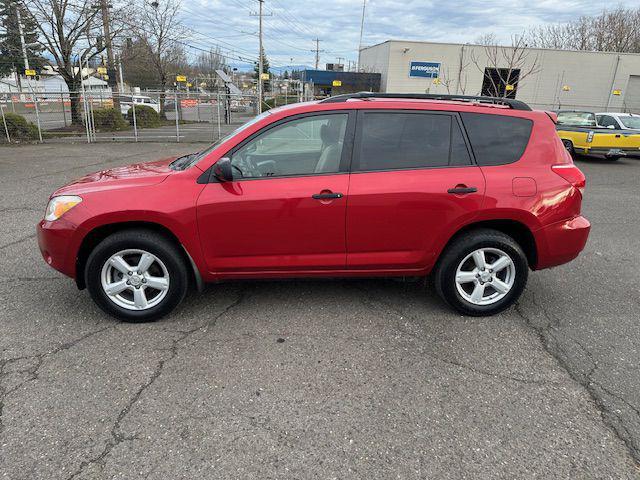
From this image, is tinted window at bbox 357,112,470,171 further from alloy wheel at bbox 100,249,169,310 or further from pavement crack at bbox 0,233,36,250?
pavement crack at bbox 0,233,36,250

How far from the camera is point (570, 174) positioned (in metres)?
3.60

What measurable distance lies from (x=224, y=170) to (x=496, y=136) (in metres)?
2.16

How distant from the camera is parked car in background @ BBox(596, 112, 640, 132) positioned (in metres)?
13.7

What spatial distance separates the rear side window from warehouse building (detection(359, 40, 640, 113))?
3555cm

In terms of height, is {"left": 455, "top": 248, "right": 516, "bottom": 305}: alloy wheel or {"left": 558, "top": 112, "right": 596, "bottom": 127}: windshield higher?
{"left": 558, "top": 112, "right": 596, "bottom": 127}: windshield

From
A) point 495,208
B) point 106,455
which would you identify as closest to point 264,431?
point 106,455

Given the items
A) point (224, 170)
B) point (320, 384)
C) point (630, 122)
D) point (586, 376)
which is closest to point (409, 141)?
point (224, 170)

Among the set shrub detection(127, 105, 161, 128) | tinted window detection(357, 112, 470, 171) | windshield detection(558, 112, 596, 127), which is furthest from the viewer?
shrub detection(127, 105, 161, 128)

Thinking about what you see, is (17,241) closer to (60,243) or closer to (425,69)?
(60,243)

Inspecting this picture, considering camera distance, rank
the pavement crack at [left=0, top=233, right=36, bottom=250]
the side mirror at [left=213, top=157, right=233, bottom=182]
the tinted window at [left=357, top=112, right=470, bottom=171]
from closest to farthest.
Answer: the side mirror at [left=213, top=157, right=233, bottom=182]
the tinted window at [left=357, top=112, right=470, bottom=171]
the pavement crack at [left=0, top=233, right=36, bottom=250]

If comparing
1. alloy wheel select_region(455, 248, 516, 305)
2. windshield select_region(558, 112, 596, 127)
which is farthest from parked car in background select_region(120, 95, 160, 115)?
alloy wheel select_region(455, 248, 516, 305)

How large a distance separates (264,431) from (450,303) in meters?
1.95

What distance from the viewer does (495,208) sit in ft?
11.4

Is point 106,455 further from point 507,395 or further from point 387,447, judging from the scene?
point 507,395
